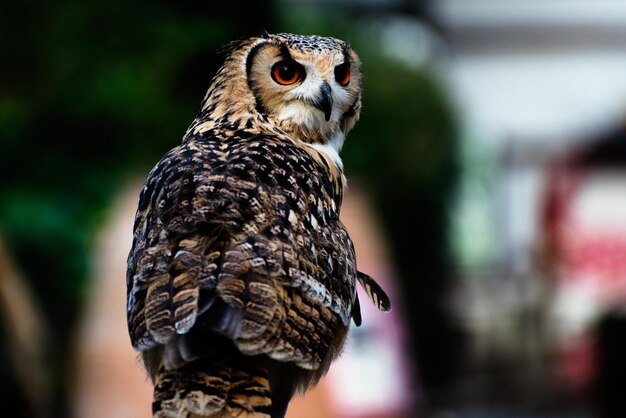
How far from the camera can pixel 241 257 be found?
10.7 ft

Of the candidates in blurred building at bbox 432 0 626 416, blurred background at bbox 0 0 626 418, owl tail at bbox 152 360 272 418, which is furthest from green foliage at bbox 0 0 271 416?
blurred building at bbox 432 0 626 416

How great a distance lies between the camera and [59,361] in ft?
28.8

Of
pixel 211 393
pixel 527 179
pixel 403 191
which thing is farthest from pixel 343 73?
pixel 527 179

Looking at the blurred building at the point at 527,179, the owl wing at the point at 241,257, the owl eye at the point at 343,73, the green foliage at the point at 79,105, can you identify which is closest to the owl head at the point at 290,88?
the owl eye at the point at 343,73

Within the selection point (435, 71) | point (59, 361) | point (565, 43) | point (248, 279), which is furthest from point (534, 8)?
point (248, 279)

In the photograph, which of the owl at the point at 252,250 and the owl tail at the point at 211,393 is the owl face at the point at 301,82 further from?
the owl tail at the point at 211,393

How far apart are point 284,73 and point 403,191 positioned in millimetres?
8787

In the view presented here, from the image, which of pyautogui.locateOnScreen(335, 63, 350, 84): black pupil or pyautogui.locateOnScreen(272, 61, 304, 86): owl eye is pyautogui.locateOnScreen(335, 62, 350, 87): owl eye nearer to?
pyautogui.locateOnScreen(335, 63, 350, 84): black pupil

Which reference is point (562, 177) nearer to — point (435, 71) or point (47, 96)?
point (435, 71)

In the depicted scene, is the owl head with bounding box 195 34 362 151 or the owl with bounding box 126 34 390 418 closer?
the owl with bounding box 126 34 390 418

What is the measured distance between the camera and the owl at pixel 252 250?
3.19 m

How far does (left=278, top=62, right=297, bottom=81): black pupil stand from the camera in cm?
396

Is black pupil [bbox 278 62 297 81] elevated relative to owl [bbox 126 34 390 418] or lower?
elevated

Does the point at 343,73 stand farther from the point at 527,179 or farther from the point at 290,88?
the point at 527,179
